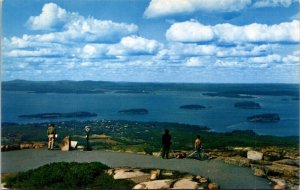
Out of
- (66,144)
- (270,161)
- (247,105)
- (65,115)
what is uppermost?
(247,105)

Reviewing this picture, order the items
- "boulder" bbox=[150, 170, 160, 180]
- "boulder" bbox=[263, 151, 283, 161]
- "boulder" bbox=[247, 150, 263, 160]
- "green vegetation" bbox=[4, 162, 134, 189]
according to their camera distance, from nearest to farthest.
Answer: "boulder" bbox=[150, 170, 160, 180], "green vegetation" bbox=[4, 162, 134, 189], "boulder" bbox=[247, 150, 263, 160], "boulder" bbox=[263, 151, 283, 161]

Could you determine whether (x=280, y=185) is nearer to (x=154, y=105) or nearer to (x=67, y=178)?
(x=154, y=105)

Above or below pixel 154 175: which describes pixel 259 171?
above

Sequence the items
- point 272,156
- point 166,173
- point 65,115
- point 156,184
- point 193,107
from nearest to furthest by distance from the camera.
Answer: point 156,184 < point 166,173 < point 272,156 < point 65,115 < point 193,107

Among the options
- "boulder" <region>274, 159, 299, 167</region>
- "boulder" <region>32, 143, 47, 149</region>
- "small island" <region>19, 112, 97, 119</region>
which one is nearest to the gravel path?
"boulder" <region>32, 143, 47, 149</region>

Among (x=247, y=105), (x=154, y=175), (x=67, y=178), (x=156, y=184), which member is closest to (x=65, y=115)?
(x=67, y=178)

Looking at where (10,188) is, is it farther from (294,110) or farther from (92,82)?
(294,110)

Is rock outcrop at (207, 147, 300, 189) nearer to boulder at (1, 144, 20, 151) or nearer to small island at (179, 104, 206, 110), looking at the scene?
small island at (179, 104, 206, 110)
